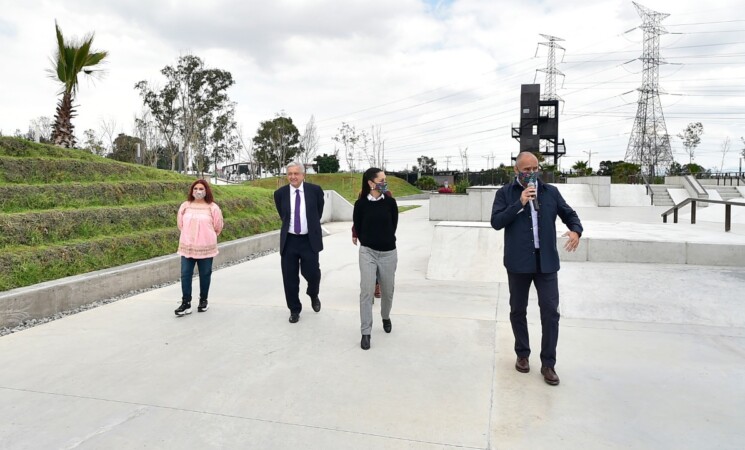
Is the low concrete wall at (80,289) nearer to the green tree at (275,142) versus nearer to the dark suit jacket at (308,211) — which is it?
the dark suit jacket at (308,211)

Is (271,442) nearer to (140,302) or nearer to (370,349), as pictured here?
(370,349)

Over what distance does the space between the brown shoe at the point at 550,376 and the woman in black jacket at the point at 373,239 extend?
1.45 metres

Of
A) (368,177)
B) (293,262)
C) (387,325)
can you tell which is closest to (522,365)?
(387,325)

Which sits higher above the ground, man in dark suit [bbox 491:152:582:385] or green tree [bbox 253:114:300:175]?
green tree [bbox 253:114:300:175]

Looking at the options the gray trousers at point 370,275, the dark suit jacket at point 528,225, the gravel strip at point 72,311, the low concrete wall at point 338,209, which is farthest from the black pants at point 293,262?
the low concrete wall at point 338,209

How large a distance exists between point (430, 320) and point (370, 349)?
3.33 feet

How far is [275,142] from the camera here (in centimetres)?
5234

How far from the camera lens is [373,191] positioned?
423 cm

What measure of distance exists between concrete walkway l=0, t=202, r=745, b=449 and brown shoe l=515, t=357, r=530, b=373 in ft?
0.25

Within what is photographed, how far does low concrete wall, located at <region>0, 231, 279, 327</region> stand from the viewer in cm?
479

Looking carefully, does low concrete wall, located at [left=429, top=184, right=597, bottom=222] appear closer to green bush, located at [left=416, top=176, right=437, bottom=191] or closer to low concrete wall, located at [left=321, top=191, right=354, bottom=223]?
low concrete wall, located at [left=321, top=191, right=354, bottom=223]

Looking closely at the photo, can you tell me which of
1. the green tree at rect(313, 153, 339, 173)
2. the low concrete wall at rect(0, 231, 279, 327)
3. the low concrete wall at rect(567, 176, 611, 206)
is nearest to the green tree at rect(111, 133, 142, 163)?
the green tree at rect(313, 153, 339, 173)

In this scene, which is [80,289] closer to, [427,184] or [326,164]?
[427,184]

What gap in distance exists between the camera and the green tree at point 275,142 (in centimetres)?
4999
